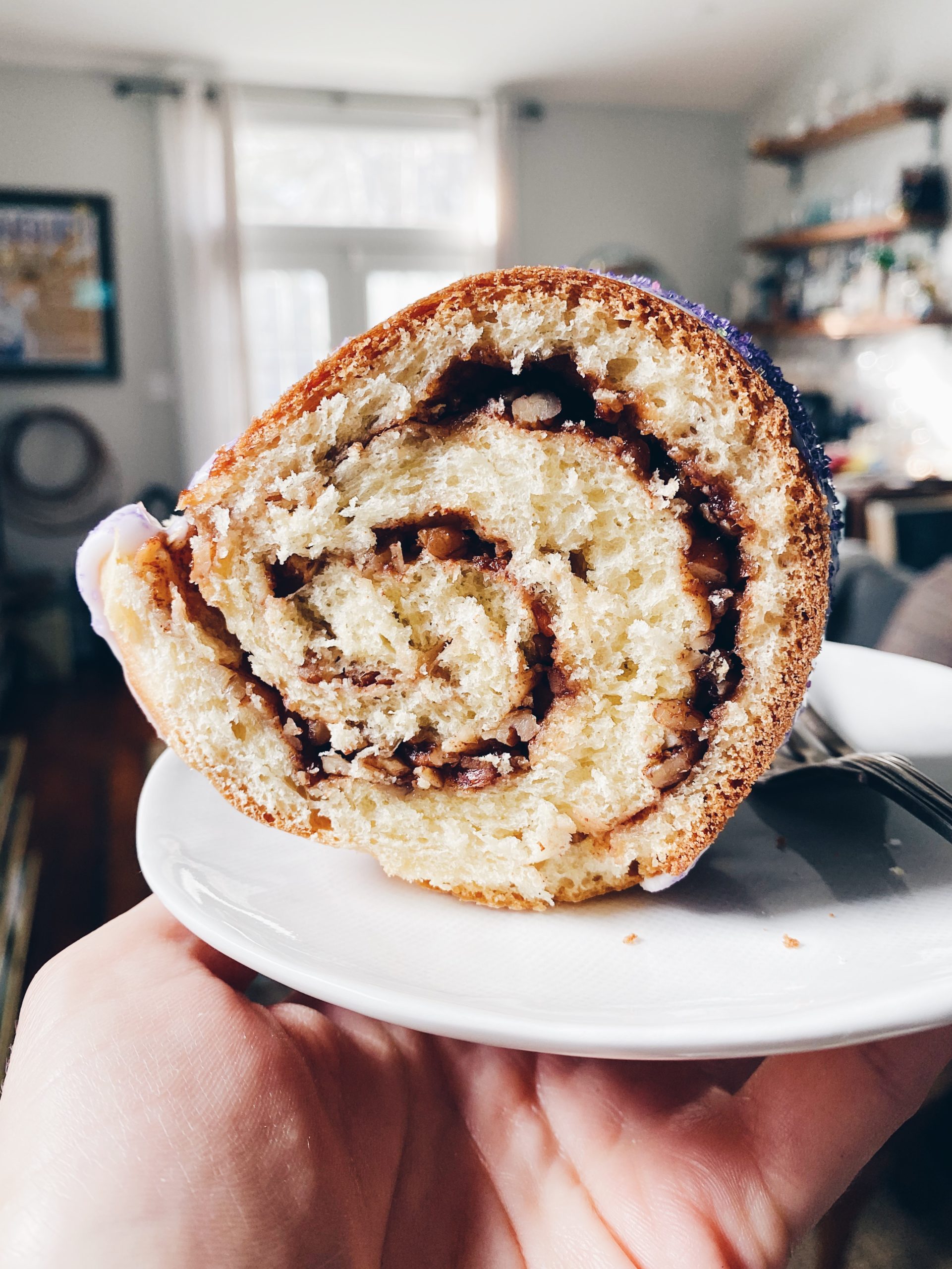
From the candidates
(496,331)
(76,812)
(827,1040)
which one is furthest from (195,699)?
(76,812)

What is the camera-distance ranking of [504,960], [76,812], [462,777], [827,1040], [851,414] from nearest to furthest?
[827,1040] < [504,960] < [462,777] < [76,812] < [851,414]

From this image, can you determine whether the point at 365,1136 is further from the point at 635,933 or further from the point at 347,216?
the point at 347,216

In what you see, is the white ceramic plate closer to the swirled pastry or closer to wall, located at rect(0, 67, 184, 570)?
the swirled pastry

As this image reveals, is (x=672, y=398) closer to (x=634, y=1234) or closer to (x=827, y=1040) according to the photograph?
(x=827, y=1040)

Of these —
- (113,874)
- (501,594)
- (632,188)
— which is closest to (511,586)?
(501,594)

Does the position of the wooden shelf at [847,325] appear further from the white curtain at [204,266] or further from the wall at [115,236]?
the wall at [115,236]

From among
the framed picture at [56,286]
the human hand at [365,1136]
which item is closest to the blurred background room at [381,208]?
the framed picture at [56,286]
